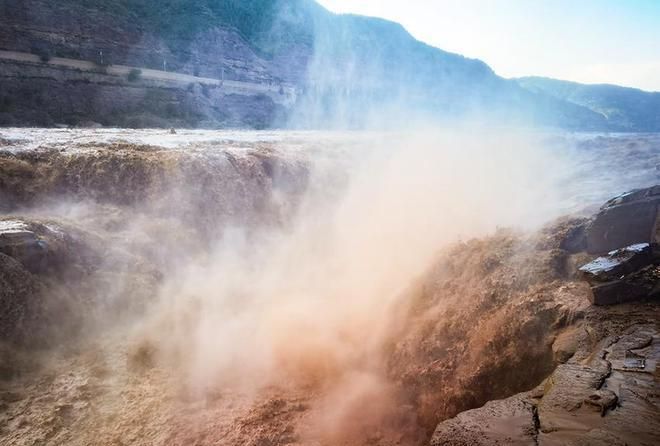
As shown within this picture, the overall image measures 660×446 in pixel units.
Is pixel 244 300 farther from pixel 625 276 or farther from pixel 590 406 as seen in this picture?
pixel 625 276

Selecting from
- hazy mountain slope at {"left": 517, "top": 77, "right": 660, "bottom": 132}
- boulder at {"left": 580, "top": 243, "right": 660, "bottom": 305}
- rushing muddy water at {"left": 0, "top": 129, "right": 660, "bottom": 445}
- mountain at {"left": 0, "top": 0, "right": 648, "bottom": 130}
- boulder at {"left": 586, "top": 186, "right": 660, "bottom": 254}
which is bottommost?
rushing muddy water at {"left": 0, "top": 129, "right": 660, "bottom": 445}

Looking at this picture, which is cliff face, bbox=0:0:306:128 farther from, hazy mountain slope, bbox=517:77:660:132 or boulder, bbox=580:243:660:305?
hazy mountain slope, bbox=517:77:660:132

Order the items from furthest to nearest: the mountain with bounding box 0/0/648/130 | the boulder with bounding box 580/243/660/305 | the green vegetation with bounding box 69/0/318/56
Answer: the green vegetation with bounding box 69/0/318/56 → the mountain with bounding box 0/0/648/130 → the boulder with bounding box 580/243/660/305

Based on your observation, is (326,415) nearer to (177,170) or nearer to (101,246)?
(101,246)

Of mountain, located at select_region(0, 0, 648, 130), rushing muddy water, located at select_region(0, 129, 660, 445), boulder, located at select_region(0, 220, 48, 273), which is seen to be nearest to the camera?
rushing muddy water, located at select_region(0, 129, 660, 445)

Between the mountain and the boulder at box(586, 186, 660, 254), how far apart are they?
2242 centimetres

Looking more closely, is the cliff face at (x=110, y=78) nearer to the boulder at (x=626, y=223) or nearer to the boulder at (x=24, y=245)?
the boulder at (x=24, y=245)

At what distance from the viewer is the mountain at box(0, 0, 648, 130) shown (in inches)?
854

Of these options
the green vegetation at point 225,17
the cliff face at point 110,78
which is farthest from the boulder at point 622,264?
the green vegetation at point 225,17

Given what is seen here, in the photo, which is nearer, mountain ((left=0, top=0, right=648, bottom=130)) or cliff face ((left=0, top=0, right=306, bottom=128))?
cliff face ((left=0, top=0, right=306, bottom=128))

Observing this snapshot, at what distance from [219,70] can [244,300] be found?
3137cm

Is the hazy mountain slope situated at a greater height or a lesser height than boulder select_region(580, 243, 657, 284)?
greater

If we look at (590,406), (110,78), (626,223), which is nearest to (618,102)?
(110,78)

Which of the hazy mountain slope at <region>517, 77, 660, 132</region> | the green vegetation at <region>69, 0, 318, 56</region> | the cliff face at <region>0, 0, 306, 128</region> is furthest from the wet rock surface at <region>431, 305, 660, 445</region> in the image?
the hazy mountain slope at <region>517, 77, 660, 132</region>
